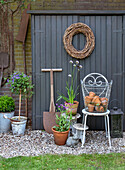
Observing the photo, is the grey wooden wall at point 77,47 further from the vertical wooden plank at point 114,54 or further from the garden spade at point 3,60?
the garden spade at point 3,60

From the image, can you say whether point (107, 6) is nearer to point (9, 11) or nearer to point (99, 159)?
point (9, 11)

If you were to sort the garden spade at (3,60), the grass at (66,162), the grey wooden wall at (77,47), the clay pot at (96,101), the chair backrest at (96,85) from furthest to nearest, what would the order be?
1. the garden spade at (3,60)
2. the grey wooden wall at (77,47)
3. the chair backrest at (96,85)
4. the clay pot at (96,101)
5. the grass at (66,162)

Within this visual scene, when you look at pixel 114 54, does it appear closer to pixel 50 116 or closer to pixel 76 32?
pixel 76 32

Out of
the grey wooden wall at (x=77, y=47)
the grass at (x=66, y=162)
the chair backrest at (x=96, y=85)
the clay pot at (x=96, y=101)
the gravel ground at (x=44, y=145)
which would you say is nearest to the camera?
the grass at (x=66, y=162)

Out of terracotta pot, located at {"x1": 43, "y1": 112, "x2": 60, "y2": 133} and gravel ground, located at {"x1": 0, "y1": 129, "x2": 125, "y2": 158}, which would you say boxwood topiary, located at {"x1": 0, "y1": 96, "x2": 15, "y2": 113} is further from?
terracotta pot, located at {"x1": 43, "y1": 112, "x2": 60, "y2": 133}

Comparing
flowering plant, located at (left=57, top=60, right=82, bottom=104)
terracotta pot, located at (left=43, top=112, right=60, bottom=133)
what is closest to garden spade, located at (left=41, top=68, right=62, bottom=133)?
terracotta pot, located at (left=43, top=112, right=60, bottom=133)

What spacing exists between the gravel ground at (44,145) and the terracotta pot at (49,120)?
4.7 inches

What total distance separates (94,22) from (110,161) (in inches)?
101

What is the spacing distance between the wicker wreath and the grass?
191 cm

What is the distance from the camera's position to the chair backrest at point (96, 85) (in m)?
3.53

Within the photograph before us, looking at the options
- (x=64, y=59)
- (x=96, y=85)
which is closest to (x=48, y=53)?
(x=64, y=59)

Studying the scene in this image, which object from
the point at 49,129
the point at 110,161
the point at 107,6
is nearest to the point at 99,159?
the point at 110,161

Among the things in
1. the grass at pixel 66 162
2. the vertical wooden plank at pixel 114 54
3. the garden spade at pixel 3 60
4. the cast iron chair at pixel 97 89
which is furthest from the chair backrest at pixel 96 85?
the garden spade at pixel 3 60

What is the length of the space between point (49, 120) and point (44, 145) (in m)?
0.70
